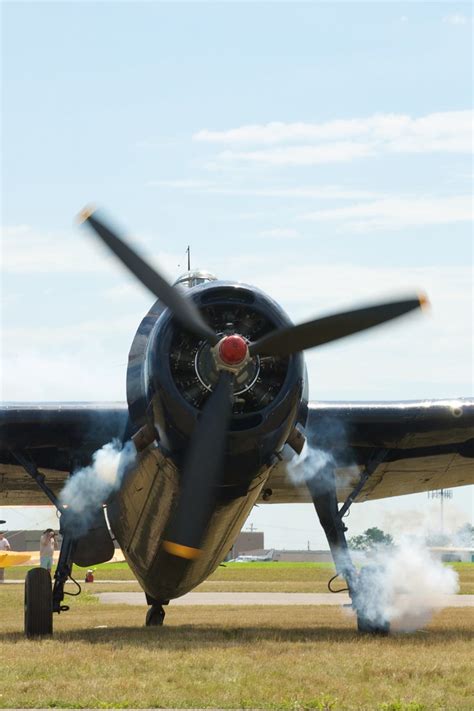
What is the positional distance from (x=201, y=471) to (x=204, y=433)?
475mm

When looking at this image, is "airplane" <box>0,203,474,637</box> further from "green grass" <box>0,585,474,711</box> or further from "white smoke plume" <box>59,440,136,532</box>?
"green grass" <box>0,585,474,711</box>

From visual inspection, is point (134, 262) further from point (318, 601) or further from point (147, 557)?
point (318, 601)

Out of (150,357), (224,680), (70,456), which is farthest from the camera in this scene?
(70,456)

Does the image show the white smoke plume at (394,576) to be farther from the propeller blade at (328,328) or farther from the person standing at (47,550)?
the person standing at (47,550)

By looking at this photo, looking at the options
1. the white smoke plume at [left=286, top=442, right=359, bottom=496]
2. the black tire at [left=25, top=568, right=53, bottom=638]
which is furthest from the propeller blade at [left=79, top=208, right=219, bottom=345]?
the black tire at [left=25, top=568, right=53, bottom=638]

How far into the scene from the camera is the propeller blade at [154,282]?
43.0 ft

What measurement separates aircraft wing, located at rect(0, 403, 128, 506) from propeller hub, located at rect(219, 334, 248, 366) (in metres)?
3.64

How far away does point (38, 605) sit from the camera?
16.4 metres

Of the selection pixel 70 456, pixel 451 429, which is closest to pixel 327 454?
pixel 451 429

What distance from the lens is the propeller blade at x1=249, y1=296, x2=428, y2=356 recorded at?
1312 centimetres

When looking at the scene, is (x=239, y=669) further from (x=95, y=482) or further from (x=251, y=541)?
(x=251, y=541)

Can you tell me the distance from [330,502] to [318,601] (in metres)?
12.2

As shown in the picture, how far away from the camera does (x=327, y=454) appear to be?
55.9 feet

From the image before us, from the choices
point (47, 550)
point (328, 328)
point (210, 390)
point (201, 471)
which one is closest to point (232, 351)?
point (210, 390)
